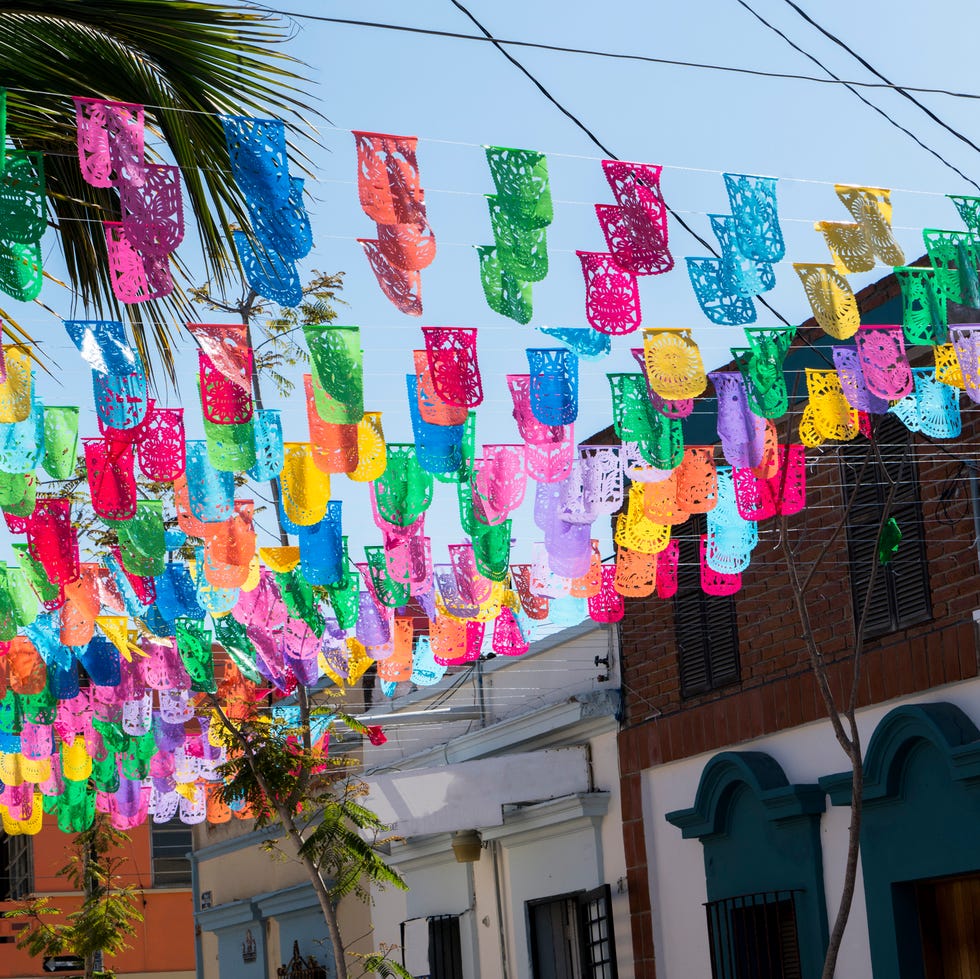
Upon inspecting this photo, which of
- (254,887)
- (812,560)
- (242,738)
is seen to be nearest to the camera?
(812,560)

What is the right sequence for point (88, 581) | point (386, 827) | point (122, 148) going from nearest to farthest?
1. point (122, 148)
2. point (88, 581)
3. point (386, 827)

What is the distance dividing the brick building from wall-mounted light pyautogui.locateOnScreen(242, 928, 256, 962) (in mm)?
9740

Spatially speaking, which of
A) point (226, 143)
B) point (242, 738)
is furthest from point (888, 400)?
point (242, 738)

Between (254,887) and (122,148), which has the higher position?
(122,148)

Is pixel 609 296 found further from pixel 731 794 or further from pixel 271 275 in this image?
pixel 731 794

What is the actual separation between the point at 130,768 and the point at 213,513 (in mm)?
7106

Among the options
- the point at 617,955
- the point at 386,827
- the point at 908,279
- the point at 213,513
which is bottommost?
the point at 617,955

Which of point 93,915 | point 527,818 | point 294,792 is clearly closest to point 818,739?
point 294,792

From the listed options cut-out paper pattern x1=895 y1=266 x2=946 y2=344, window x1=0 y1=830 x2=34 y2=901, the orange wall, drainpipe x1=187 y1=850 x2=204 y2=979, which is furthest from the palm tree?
window x1=0 y1=830 x2=34 y2=901

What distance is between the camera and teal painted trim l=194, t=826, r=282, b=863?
2273 centimetres

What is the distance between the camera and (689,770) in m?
14.6

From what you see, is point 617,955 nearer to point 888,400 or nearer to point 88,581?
point 88,581

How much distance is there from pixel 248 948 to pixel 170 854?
10.9 meters

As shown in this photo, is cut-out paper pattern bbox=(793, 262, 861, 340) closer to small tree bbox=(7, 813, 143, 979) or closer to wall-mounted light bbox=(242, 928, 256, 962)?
small tree bbox=(7, 813, 143, 979)
